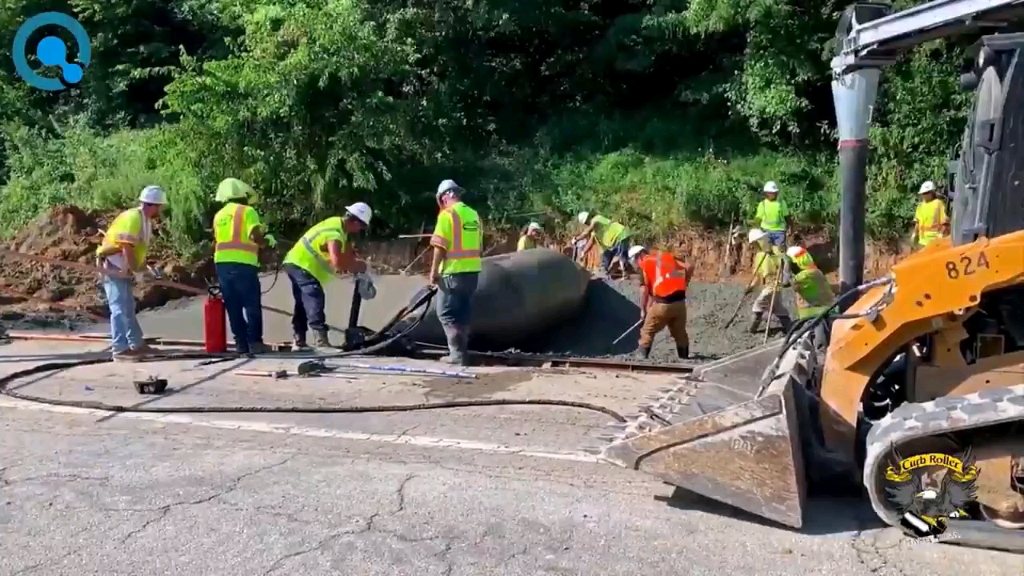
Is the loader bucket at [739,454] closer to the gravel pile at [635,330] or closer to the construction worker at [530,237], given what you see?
the gravel pile at [635,330]

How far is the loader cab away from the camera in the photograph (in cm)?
432

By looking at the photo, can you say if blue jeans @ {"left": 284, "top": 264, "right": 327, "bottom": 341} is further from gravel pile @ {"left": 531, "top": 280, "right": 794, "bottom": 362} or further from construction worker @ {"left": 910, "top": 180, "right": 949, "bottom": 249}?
construction worker @ {"left": 910, "top": 180, "right": 949, "bottom": 249}

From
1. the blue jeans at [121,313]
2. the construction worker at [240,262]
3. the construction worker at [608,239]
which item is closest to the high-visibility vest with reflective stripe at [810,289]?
the construction worker at [608,239]

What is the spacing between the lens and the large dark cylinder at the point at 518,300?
10.3 metres

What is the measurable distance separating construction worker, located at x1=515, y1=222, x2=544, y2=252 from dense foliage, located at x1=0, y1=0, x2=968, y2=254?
2.19ft

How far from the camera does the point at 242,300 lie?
9281 millimetres

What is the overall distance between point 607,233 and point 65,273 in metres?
8.25

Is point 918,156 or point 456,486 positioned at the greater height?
point 918,156

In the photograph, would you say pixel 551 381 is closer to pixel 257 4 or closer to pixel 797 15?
pixel 797 15

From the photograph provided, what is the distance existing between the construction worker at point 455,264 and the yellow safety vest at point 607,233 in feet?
21.1

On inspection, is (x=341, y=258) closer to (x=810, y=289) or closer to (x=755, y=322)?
(x=810, y=289)

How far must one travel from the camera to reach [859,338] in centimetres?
446

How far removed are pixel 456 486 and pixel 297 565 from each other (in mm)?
1161

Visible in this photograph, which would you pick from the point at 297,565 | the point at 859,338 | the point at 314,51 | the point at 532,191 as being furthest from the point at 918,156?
the point at 297,565
